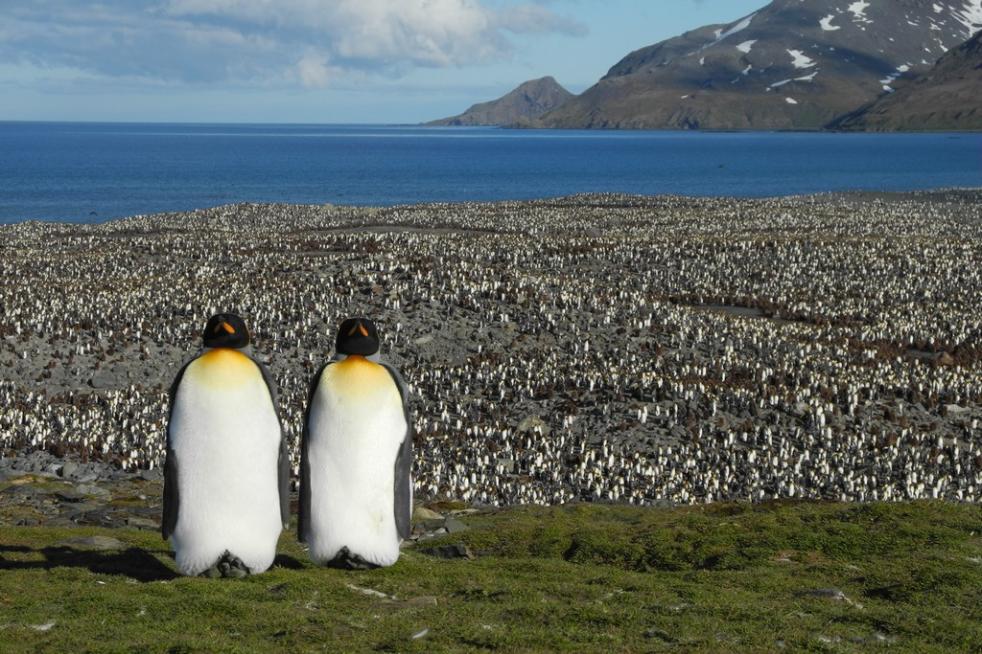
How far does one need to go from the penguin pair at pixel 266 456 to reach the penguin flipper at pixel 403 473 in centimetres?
2

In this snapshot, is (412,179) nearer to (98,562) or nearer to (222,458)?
(98,562)

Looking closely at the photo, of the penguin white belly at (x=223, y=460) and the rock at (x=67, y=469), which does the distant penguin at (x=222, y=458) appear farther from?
the rock at (x=67, y=469)

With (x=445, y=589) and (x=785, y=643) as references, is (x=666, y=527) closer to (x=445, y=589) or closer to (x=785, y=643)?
(x=445, y=589)

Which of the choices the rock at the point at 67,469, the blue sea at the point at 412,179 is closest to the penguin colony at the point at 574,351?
the rock at the point at 67,469

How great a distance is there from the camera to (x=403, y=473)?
10.8 m

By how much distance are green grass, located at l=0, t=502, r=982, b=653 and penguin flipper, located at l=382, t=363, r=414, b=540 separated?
46 cm

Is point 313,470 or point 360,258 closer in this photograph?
point 313,470

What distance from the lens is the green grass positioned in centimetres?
827

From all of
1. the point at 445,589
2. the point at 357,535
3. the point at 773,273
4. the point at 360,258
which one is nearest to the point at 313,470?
the point at 357,535

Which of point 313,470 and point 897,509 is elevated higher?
point 313,470

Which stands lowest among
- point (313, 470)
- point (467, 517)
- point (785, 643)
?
point (467, 517)

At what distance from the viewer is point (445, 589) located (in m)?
10.3

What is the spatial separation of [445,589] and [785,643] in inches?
128

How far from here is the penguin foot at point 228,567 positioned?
33.6 ft
